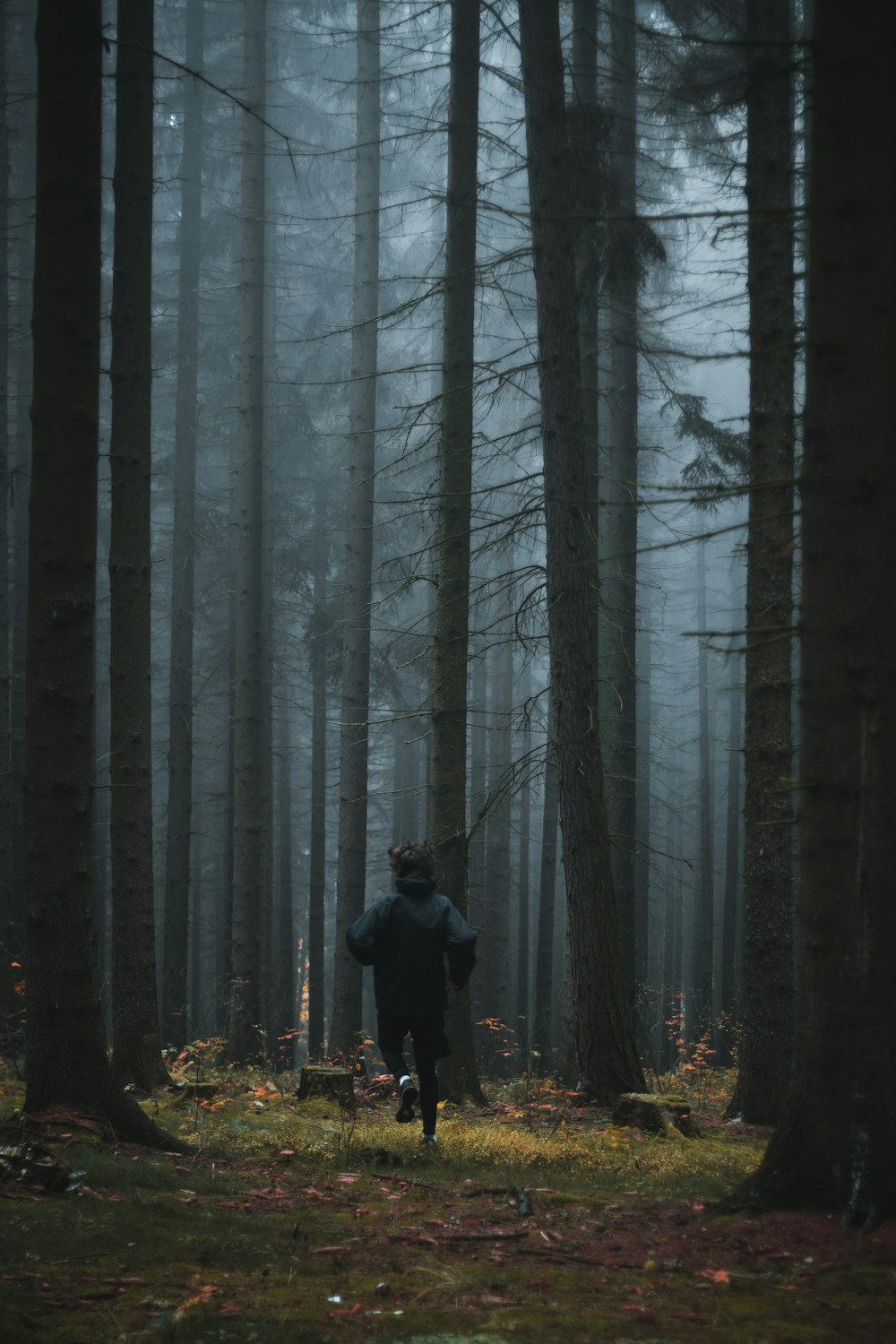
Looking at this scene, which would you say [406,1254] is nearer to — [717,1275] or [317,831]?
[717,1275]

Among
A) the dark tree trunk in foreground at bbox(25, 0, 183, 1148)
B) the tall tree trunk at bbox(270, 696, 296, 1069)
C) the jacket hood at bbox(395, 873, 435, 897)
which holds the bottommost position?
the tall tree trunk at bbox(270, 696, 296, 1069)

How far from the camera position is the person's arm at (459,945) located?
7.16 meters

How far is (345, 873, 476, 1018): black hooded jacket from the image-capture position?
7.12 metres

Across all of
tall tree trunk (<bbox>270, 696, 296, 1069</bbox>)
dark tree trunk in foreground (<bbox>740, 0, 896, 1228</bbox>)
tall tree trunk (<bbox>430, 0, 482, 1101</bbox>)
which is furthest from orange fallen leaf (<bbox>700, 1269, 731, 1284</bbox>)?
tall tree trunk (<bbox>270, 696, 296, 1069</bbox>)

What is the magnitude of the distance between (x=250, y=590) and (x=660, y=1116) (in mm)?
→ 10001

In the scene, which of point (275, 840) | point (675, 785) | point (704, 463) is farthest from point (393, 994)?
point (675, 785)

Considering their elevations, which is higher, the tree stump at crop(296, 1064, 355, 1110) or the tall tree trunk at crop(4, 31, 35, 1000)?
the tall tree trunk at crop(4, 31, 35, 1000)

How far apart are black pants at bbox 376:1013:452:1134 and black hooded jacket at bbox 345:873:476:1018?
9cm

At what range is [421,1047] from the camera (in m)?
7.14

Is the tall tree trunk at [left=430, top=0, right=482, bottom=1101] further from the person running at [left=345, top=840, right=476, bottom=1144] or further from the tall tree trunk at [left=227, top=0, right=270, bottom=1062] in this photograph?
the tall tree trunk at [left=227, top=0, right=270, bottom=1062]

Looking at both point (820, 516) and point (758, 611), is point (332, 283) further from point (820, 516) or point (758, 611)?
point (820, 516)

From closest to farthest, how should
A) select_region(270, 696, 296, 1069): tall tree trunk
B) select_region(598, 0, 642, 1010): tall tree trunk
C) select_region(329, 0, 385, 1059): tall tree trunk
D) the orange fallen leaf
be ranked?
1. the orange fallen leaf
2. select_region(598, 0, 642, 1010): tall tree trunk
3. select_region(329, 0, 385, 1059): tall tree trunk
4. select_region(270, 696, 296, 1069): tall tree trunk

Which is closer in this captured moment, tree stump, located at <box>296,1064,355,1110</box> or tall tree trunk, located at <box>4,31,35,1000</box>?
tree stump, located at <box>296,1064,355,1110</box>

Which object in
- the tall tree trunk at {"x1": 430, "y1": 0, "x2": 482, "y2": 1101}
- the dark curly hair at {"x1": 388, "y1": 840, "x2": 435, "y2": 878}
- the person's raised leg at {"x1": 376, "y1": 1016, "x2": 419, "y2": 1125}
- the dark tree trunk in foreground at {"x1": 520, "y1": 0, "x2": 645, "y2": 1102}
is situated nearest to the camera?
the person's raised leg at {"x1": 376, "y1": 1016, "x2": 419, "y2": 1125}
